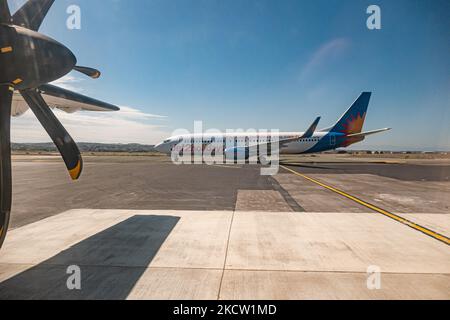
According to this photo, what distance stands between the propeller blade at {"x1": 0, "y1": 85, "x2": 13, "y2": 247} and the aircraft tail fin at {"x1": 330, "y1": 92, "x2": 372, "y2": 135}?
36.4 meters

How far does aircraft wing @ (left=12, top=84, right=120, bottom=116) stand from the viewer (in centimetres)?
662

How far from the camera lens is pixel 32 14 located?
5.30m

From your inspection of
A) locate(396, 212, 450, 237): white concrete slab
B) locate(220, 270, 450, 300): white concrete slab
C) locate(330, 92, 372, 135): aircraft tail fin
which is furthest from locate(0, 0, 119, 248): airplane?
locate(330, 92, 372, 135): aircraft tail fin

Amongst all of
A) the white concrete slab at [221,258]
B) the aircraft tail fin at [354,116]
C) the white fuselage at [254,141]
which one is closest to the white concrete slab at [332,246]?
the white concrete slab at [221,258]

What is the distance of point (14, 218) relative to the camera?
779 cm

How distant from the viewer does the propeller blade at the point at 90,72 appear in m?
6.66

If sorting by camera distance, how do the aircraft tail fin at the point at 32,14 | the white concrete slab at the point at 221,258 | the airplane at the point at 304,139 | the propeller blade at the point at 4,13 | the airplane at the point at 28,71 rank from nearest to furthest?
1. the white concrete slab at the point at 221,258
2. the airplane at the point at 28,71
3. the propeller blade at the point at 4,13
4. the aircraft tail fin at the point at 32,14
5. the airplane at the point at 304,139

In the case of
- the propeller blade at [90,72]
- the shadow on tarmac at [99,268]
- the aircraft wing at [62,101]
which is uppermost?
the propeller blade at [90,72]

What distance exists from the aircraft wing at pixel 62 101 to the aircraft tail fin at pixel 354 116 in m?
33.1

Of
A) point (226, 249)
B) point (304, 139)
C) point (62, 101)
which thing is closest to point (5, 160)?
point (62, 101)

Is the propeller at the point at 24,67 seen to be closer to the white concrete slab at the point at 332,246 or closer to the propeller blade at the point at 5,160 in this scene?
the propeller blade at the point at 5,160

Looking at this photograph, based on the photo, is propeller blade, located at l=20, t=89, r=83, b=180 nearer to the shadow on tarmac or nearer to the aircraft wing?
the aircraft wing

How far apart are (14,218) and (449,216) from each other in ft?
49.3

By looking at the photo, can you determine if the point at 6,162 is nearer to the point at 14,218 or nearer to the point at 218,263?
the point at 218,263
